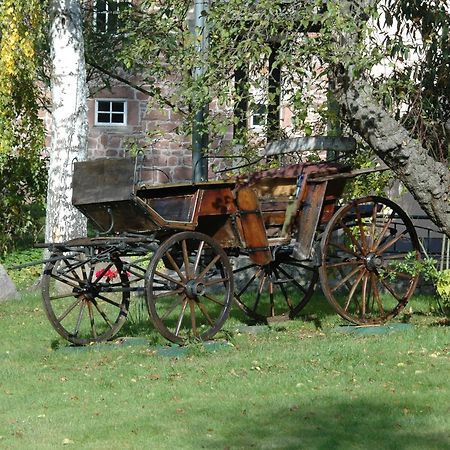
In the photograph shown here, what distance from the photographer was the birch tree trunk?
56.1 ft

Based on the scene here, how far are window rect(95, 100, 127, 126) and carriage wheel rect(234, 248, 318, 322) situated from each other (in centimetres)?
1217

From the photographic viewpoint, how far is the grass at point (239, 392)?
8.25 meters

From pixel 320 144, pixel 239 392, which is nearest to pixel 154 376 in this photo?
pixel 239 392

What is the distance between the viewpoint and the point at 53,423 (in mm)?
8812

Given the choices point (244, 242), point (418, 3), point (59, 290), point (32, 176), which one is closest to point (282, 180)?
point (244, 242)

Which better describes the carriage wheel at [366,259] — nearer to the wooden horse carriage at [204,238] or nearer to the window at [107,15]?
the wooden horse carriage at [204,238]

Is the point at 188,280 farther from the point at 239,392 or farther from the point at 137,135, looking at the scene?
the point at 137,135

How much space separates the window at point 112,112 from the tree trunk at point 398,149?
1490cm

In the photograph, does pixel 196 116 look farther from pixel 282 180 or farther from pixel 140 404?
pixel 140 404

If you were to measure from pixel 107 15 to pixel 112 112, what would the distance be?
3.68 m

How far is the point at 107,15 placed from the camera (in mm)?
24047

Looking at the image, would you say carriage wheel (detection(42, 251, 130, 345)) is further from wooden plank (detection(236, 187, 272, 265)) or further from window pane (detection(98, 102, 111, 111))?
window pane (detection(98, 102, 111, 111))

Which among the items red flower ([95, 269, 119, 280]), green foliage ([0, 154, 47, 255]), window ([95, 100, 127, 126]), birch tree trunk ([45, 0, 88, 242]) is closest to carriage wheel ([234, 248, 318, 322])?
red flower ([95, 269, 119, 280])

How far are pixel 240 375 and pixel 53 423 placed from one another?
190 cm
